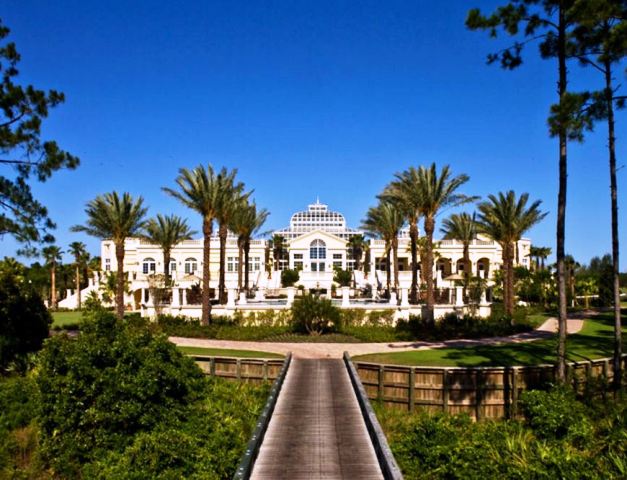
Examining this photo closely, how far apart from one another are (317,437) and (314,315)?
18.6 metres

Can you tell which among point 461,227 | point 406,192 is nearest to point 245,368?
point 406,192

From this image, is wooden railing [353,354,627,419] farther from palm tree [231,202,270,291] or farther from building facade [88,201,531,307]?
building facade [88,201,531,307]

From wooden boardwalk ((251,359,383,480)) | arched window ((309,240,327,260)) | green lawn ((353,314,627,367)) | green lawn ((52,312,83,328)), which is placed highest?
arched window ((309,240,327,260))

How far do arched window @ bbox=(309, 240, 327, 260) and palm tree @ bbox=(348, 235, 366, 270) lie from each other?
136 inches

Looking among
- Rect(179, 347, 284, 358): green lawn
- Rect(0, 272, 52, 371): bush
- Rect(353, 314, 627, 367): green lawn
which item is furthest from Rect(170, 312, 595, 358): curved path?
Rect(0, 272, 52, 371): bush

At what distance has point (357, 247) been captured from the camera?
70.7m

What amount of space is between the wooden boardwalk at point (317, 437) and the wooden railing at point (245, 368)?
1.95m

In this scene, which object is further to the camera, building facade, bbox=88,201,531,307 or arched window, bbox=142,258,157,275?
arched window, bbox=142,258,157,275

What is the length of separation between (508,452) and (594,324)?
78.4 feet

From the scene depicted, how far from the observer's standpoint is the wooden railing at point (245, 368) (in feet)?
66.7

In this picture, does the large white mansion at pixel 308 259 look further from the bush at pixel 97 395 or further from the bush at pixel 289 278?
the bush at pixel 97 395

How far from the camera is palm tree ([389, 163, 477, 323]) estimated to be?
32688 mm

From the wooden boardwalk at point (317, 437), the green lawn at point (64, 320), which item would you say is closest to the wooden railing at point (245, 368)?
the wooden boardwalk at point (317, 437)

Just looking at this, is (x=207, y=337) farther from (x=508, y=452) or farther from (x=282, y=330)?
(x=508, y=452)
